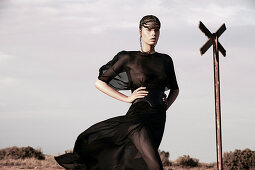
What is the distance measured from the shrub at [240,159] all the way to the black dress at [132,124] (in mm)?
13108

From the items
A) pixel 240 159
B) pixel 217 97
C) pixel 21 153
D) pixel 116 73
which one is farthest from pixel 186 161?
pixel 116 73

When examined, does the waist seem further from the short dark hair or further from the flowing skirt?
the short dark hair

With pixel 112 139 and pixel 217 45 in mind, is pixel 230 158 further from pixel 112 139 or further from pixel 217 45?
pixel 112 139

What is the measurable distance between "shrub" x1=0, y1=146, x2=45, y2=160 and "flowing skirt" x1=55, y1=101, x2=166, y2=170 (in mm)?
15913

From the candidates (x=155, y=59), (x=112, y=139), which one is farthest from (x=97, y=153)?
(x=155, y=59)

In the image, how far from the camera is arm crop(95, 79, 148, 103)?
6.52 meters

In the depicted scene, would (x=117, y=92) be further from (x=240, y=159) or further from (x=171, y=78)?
(x=240, y=159)

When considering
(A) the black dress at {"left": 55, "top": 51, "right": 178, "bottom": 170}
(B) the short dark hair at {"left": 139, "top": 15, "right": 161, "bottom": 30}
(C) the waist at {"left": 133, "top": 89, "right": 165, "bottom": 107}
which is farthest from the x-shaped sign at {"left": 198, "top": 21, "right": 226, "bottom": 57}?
(C) the waist at {"left": 133, "top": 89, "right": 165, "bottom": 107}

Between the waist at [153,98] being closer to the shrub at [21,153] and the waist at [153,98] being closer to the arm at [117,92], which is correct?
the arm at [117,92]

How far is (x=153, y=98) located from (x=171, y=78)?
2.16ft

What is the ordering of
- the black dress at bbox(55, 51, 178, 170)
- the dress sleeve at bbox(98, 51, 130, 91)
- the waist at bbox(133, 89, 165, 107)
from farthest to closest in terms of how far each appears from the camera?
1. the dress sleeve at bbox(98, 51, 130, 91)
2. the waist at bbox(133, 89, 165, 107)
3. the black dress at bbox(55, 51, 178, 170)

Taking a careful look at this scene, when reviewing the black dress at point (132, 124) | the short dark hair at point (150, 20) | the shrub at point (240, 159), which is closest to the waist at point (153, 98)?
the black dress at point (132, 124)

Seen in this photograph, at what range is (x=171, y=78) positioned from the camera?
23.1 ft

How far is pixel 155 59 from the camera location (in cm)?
675
